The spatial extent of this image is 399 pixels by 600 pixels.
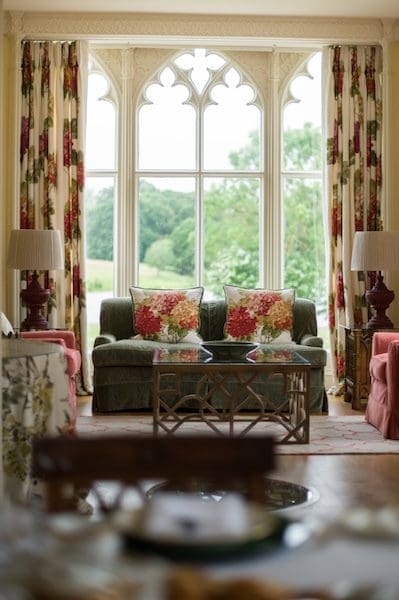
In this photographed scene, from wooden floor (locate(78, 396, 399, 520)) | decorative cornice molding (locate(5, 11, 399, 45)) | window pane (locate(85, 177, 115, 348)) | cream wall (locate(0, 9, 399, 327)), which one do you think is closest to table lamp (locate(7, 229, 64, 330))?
cream wall (locate(0, 9, 399, 327))

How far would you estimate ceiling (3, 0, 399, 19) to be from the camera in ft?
25.7

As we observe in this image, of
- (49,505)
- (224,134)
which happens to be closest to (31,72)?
(224,134)

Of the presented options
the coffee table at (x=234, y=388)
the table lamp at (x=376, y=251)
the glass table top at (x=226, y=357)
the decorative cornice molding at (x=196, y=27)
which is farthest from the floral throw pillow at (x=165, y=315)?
the decorative cornice molding at (x=196, y=27)

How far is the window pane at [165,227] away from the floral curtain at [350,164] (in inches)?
50.7

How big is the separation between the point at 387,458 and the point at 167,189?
3854 mm

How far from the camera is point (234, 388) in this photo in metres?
7.34

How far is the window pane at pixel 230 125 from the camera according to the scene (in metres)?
8.84

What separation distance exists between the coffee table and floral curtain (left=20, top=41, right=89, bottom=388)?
1.58 m

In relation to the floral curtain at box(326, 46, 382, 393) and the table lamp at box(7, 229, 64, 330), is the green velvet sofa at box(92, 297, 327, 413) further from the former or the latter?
the floral curtain at box(326, 46, 382, 393)

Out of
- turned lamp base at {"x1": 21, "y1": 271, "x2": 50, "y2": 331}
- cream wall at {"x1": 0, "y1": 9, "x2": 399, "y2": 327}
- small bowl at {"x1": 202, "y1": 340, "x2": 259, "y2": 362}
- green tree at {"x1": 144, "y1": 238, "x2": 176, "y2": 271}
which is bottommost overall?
small bowl at {"x1": 202, "y1": 340, "x2": 259, "y2": 362}

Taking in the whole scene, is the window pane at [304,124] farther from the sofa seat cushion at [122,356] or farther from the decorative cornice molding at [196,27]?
the sofa seat cushion at [122,356]

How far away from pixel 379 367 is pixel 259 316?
146cm

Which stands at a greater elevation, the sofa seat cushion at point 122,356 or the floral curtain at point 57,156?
the floral curtain at point 57,156

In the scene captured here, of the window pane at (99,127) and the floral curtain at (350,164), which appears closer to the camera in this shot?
the floral curtain at (350,164)
